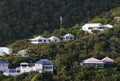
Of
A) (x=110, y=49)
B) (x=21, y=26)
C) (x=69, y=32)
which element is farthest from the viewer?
(x=21, y=26)

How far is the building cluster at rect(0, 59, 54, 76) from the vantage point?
85250 mm

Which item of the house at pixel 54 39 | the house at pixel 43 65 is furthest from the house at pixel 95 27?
the house at pixel 43 65

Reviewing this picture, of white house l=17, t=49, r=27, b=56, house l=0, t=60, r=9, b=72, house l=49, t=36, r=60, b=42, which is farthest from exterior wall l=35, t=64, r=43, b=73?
house l=49, t=36, r=60, b=42

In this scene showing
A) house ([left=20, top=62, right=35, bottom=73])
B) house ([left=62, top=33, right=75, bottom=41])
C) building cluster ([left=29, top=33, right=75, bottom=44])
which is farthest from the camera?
house ([left=62, top=33, right=75, bottom=41])

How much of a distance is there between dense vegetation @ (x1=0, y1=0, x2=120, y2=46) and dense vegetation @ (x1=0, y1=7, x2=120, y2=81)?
8910 mm

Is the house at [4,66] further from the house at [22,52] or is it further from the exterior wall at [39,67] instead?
the house at [22,52]

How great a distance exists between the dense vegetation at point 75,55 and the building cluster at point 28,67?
0.76 metres

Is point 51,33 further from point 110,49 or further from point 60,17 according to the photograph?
point 110,49

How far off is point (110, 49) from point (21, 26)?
70.0 ft

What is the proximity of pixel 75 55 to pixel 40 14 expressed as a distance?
967 inches

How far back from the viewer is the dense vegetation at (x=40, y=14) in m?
109

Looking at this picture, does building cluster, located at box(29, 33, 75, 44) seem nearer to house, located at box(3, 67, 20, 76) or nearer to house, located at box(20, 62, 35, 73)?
house, located at box(20, 62, 35, 73)

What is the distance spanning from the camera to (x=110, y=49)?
9056cm

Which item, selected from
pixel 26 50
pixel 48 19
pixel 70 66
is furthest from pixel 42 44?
pixel 48 19
